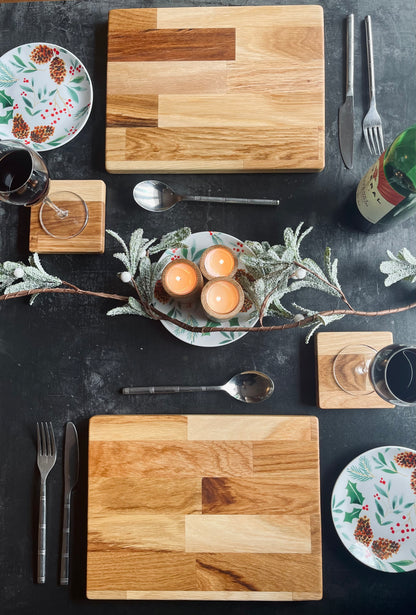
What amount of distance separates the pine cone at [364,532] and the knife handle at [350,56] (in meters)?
0.83

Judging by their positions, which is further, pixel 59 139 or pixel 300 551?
pixel 59 139

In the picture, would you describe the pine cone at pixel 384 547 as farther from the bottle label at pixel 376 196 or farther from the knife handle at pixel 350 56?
the knife handle at pixel 350 56

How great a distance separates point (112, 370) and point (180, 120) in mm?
517

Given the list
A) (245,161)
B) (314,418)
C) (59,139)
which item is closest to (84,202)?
(59,139)

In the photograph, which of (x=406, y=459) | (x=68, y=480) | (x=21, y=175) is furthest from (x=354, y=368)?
(x=21, y=175)

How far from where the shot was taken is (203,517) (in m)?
0.89

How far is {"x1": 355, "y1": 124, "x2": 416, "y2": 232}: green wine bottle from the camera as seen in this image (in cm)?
75

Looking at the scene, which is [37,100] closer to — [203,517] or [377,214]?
[377,214]

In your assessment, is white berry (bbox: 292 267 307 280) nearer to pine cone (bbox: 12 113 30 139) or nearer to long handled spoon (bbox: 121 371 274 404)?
long handled spoon (bbox: 121 371 274 404)

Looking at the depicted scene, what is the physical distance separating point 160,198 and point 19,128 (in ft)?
1.08

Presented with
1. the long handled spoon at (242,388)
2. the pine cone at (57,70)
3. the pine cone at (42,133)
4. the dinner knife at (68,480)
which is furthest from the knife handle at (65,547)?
the pine cone at (57,70)

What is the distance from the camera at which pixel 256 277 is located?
0.88 meters

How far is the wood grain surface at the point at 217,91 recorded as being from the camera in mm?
951

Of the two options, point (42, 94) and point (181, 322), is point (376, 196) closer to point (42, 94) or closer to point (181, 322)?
point (181, 322)
